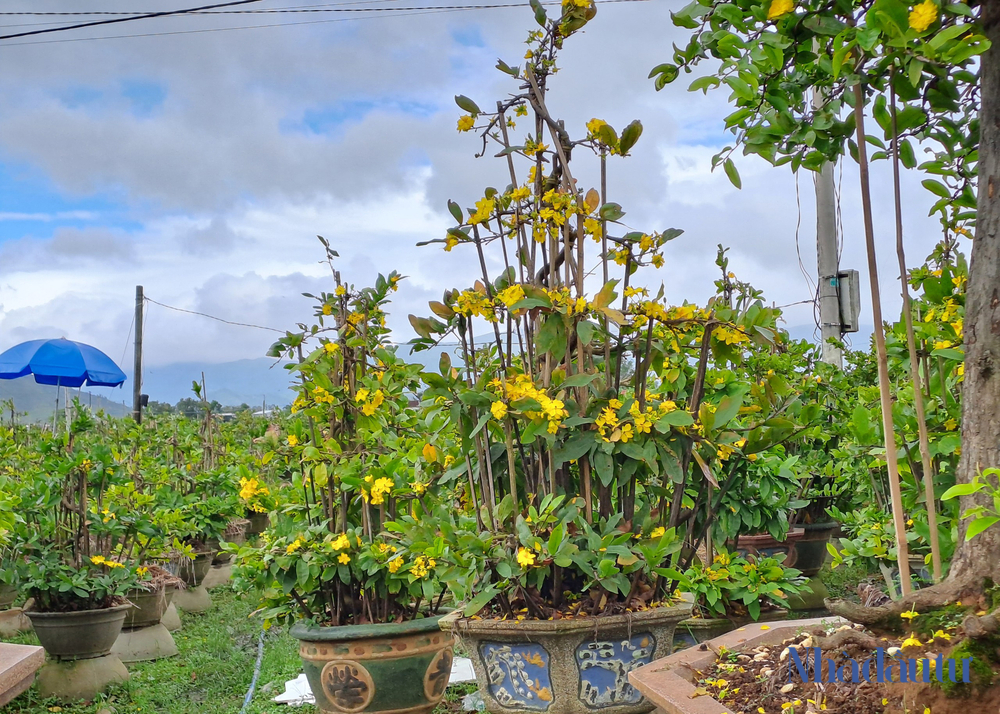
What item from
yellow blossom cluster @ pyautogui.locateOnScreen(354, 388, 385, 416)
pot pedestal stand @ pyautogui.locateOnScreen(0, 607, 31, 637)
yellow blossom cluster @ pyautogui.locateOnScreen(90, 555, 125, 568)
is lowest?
pot pedestal stand @ pyautogui.locateOnScreen(0, 607, 31, 637)

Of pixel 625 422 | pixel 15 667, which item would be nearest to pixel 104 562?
pixel 15 667

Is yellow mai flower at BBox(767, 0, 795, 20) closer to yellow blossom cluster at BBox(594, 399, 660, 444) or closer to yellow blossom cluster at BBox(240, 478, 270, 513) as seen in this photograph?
yellow blossom cluster at BBox(594, 399, 660, 444)

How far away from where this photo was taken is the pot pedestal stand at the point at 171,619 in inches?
192

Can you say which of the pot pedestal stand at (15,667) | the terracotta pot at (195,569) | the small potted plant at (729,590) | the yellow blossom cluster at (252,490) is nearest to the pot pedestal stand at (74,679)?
the yellow blossom cluster at (252,490)

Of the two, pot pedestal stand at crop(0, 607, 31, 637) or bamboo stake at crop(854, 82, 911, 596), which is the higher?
bamboo stake at crop(854, 82, 911, 596)

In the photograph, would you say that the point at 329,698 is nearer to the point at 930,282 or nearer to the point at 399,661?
the point at 399,661

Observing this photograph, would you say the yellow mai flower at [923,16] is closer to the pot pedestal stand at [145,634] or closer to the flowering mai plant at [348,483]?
the flowering mai plant at [348,483]

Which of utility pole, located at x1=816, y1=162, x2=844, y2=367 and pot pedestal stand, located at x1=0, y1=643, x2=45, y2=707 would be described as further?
utility pole, located at x1=816, y1=162, x2=844, y2=367

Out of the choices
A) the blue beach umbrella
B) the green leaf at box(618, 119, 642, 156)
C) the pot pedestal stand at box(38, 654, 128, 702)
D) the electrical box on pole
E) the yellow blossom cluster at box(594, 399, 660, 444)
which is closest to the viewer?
the yellow blossom cluster at box(594, 399, 660, 444)

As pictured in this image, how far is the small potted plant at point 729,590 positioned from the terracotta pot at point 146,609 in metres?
2.83

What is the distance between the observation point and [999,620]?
4.21 feet

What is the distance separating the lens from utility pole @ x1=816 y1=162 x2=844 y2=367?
18.0ft

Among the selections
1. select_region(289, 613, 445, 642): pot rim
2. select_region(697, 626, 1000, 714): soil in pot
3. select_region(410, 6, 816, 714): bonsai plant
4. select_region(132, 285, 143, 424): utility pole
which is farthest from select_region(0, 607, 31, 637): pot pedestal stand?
select_region(132, 285, 143, 424): utility pole

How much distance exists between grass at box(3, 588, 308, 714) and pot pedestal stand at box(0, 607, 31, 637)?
0.49 feet
